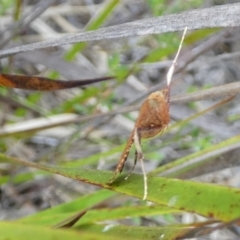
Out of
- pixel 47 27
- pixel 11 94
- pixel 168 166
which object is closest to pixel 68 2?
pixel 47 27

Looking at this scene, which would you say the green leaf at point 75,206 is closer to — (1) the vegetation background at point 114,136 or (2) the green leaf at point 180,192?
(1) the vegetation background at point 114,136

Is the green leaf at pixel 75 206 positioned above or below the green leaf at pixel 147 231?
above

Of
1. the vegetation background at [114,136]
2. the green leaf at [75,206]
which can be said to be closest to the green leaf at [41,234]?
the vegetation background at [114,136]

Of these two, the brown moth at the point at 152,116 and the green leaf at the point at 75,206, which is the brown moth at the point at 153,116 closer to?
the brown moth at the point at 152,116

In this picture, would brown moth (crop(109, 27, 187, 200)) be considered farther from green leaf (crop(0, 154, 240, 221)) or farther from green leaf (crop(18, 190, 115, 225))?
green leaf (crop(18, 190, 115, 225))

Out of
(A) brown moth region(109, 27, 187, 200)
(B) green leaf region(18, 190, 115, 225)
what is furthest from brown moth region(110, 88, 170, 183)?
(B) green leaf region(18, 190, 115, 225)

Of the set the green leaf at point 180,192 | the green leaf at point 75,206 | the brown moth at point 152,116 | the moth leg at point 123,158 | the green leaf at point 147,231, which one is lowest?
the green leaf at point 147,231

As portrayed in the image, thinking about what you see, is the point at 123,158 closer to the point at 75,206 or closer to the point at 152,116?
the point at 152,116

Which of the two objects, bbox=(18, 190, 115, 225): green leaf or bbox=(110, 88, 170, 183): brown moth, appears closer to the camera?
bbox=(110, 88, 170, 183): brown moth

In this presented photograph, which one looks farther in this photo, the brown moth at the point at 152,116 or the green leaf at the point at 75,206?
the green leaf at the point at 75,206

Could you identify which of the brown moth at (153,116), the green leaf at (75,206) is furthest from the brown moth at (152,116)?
the green leaf at (75,206)
